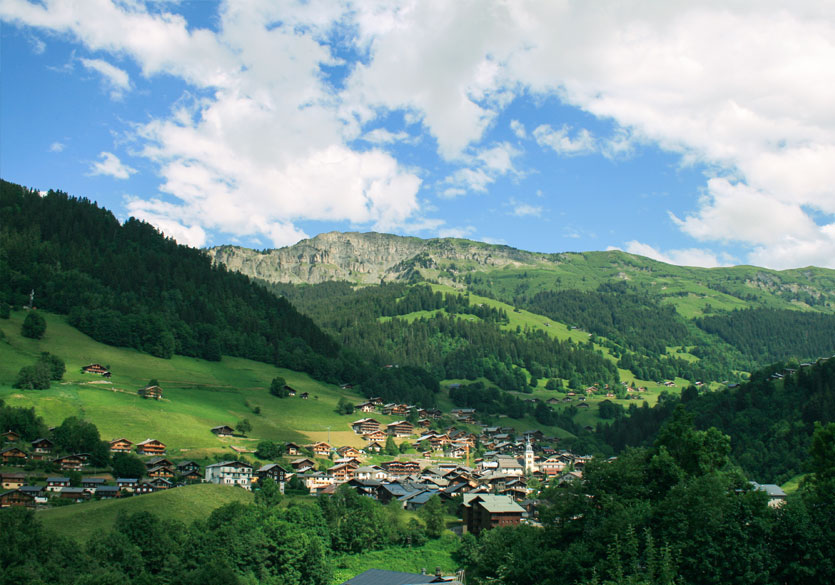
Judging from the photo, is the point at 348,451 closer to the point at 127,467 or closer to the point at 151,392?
the point at 151,392

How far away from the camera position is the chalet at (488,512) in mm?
69188

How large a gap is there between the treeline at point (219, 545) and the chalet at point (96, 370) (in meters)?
55.5

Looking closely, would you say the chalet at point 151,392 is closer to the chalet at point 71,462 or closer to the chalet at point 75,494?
the chalet at point 71,462

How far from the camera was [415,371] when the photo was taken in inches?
7175

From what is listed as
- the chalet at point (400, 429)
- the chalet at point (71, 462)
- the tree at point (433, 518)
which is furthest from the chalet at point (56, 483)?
the chalet at point (400, 429)

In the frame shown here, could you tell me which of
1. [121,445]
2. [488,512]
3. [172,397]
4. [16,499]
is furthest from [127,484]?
[488,512]

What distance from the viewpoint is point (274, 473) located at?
88.4 meters

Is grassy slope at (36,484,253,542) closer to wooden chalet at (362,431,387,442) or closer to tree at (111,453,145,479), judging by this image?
tree at (111,453,145,479)

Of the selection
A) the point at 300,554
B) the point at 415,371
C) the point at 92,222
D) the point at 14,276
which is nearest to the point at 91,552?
the point at 300,554

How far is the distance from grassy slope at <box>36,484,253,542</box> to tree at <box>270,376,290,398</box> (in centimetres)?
5628

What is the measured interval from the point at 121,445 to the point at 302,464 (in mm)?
25446

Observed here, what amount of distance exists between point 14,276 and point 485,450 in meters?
107

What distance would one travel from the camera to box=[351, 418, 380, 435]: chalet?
12662cm

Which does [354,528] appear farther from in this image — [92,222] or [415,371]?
[92,222]
